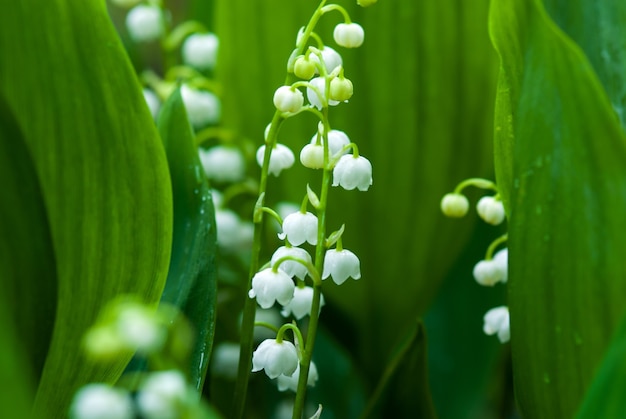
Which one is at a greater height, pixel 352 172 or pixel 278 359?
A: pixel 352 172

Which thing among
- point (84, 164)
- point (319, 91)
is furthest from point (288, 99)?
point (84, 164)

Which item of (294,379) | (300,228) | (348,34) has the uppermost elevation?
(348,34)

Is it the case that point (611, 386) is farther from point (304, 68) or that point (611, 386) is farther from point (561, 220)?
point (304, 68)

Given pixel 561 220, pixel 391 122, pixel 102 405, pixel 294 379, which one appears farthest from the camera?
pixel 391 122

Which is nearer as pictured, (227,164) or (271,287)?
(271,287)

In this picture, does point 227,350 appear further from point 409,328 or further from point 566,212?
point 566,212
